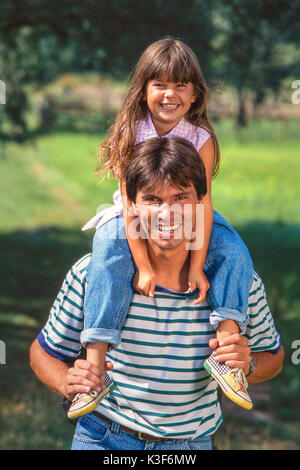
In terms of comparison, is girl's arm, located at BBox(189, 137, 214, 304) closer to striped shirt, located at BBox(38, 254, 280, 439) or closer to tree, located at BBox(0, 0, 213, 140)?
striped shirt, located at BBox(38, 254, 280, 439)

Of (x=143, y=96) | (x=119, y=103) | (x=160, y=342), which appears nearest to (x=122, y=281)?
(x=160, y=342)

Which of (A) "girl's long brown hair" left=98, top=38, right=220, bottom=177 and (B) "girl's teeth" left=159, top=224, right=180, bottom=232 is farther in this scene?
(A) "girl's long brown hair" left=98, top=38, right=220, bottom=177

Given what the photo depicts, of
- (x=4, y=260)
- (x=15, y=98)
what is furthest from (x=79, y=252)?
(x=15, y=98)

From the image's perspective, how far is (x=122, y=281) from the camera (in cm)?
253

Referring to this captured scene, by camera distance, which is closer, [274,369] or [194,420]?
[194,420]

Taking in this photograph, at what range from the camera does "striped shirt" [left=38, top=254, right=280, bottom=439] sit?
2.49 meters

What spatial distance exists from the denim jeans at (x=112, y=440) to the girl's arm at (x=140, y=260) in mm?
524

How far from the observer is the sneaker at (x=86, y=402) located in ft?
7.89

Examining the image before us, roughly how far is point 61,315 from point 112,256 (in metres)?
0.31

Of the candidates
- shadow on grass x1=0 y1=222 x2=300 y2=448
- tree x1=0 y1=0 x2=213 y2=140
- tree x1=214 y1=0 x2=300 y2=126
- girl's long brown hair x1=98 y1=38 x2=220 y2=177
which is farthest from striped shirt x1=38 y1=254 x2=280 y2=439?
tree x1=214 y1=0 x2=300 y2=126

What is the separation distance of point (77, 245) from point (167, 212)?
383 inches

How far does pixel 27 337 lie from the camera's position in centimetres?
777

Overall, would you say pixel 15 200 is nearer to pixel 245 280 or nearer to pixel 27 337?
pixel 27 337

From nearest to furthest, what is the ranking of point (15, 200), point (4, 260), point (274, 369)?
point (274, 369) → point (4, 260) → point (15, 200)
